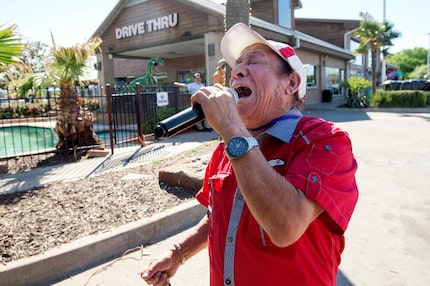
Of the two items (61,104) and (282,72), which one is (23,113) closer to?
(61,104)

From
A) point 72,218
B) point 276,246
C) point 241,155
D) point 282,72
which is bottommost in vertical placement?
point 72,218

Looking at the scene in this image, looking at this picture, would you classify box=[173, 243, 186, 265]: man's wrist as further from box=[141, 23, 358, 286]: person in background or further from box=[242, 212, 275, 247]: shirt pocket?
box=[242, 212, 275, 247]: shirt pocket

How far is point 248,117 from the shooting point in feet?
4.91

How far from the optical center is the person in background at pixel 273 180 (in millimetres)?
1126

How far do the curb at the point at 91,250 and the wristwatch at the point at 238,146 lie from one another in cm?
258

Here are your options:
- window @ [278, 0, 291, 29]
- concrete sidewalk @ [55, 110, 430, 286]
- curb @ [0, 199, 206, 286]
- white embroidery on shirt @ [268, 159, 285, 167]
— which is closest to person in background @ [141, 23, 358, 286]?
white embroidery on shirt @ [268, 159, 285, 167]

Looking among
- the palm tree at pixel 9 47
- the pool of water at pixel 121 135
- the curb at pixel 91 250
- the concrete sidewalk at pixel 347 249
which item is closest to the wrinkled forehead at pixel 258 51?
the concrete sidewalk at pixel 347 249

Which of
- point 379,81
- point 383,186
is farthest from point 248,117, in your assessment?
point 379,81

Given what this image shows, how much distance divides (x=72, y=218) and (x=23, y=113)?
65.1ft

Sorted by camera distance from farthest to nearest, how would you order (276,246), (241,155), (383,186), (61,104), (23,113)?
1. (23,113)
2. (61,104)
3. (383,186)
4. (276,246)
5. (241,155)

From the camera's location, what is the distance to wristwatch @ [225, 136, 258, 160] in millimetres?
1116

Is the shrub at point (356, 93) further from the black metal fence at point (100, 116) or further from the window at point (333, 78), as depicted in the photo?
the black metal fence at point (100, 116)

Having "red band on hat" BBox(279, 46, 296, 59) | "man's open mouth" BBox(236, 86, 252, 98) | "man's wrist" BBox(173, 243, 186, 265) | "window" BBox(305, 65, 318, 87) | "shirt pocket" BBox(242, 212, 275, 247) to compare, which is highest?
"window" BBox(305, 65, 318, 87)

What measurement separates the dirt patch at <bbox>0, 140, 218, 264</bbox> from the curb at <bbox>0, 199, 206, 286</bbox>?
15 cm
